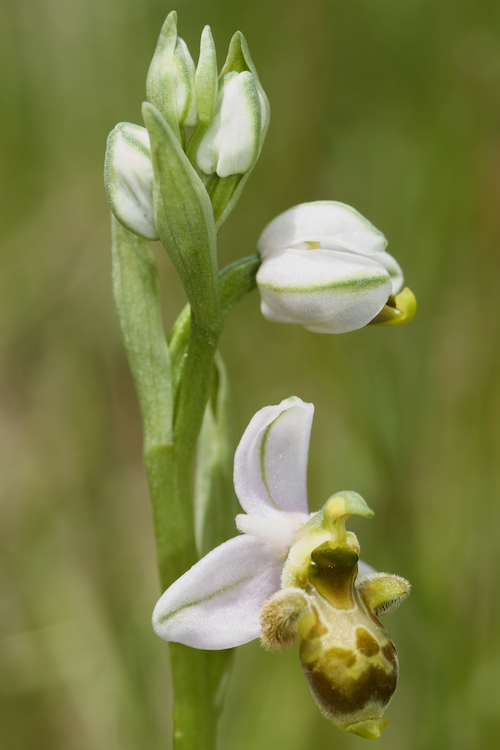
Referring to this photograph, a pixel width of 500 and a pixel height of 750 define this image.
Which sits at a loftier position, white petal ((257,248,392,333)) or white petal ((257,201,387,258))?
white petal ((257,201,387,258))

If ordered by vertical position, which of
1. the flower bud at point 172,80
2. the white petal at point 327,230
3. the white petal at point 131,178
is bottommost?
the white petal at point 327,230

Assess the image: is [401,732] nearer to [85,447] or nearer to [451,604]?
[451,604]

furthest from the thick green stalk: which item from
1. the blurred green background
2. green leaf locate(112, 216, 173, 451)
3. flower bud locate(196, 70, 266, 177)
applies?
the blurred green background

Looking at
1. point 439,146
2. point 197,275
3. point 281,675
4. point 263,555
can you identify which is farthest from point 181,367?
point 439,146

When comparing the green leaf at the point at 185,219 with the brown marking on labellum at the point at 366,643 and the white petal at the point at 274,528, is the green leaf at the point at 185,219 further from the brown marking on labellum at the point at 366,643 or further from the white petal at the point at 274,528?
the brown marking on labellum at the point at 366,643

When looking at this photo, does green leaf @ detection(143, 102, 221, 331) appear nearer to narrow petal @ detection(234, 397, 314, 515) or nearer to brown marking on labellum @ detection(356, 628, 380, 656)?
narrow petal @ detection(234, 397, 314, 515)

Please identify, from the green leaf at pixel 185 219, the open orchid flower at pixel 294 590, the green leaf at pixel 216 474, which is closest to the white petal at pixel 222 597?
the open orchid flower at pixel 294 590
